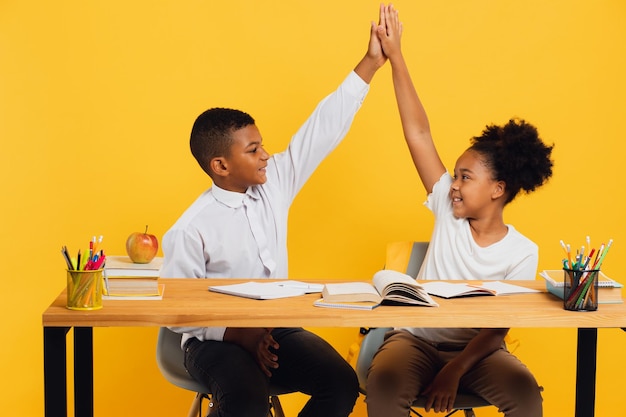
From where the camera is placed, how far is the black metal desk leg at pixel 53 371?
6.72 feet

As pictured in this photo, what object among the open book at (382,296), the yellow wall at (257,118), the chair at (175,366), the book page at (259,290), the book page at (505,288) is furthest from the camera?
the yellow wall at (257,118)

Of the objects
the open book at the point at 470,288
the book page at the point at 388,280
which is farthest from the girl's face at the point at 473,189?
the book page at the point at 388,280

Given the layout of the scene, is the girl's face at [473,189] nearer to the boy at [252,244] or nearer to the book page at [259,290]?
the boy at [252,244]

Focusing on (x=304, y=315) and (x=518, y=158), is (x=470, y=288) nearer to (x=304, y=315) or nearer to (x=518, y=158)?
(x=304, y=315)

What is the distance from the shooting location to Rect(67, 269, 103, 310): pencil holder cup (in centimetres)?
209

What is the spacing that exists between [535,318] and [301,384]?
2.46 ft

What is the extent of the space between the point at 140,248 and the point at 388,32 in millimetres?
1128

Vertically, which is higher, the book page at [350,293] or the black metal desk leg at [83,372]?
the book page at [350,293]

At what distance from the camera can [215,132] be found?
279 cm

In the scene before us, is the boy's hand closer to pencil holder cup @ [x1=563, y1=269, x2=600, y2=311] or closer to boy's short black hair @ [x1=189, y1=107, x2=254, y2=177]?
boy's short black hair @ [x1=189, y1=107, x2=254, y2=177]

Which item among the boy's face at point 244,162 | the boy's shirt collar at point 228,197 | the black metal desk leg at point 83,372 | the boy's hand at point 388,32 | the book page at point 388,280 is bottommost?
the black metal desk leg at point 83,372

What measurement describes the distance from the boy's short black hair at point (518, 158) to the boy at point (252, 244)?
468 mm

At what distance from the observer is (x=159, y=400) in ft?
11.8

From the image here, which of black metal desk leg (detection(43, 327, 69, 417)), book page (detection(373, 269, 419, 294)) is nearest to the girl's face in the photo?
book page (detection(373, 269, 419, 294))
